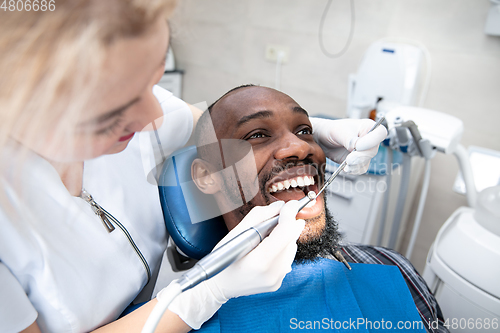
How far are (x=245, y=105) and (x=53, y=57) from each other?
24.1 inches

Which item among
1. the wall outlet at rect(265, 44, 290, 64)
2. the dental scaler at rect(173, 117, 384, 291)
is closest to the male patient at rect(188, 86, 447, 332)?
the dental scaler at rect(173, 117, 384, 291)

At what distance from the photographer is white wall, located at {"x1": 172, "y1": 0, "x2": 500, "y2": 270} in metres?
1.61

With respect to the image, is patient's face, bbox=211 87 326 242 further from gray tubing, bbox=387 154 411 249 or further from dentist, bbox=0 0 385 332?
gray tubing, bbox=387 154 411 249

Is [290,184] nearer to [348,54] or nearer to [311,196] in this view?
[311,196]

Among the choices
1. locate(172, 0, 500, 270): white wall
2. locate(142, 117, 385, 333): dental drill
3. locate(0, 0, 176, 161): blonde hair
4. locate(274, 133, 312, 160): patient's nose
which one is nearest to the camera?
locate(0, 0, 176, 161): blonde hair

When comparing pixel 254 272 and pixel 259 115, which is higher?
pixel 259 115

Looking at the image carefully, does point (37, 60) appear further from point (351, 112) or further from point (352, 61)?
point (352, 61)

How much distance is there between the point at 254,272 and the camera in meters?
0.68

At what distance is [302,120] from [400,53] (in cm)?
110

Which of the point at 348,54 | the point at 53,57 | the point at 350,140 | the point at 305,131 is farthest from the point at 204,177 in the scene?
the point at 348,54

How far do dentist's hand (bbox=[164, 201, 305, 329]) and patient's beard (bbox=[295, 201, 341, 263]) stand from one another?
177 mm

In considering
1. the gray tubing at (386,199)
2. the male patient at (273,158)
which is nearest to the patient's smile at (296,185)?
the male patient at (273,158)

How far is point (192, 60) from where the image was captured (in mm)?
2523

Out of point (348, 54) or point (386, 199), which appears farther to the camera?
point (348, 54)
